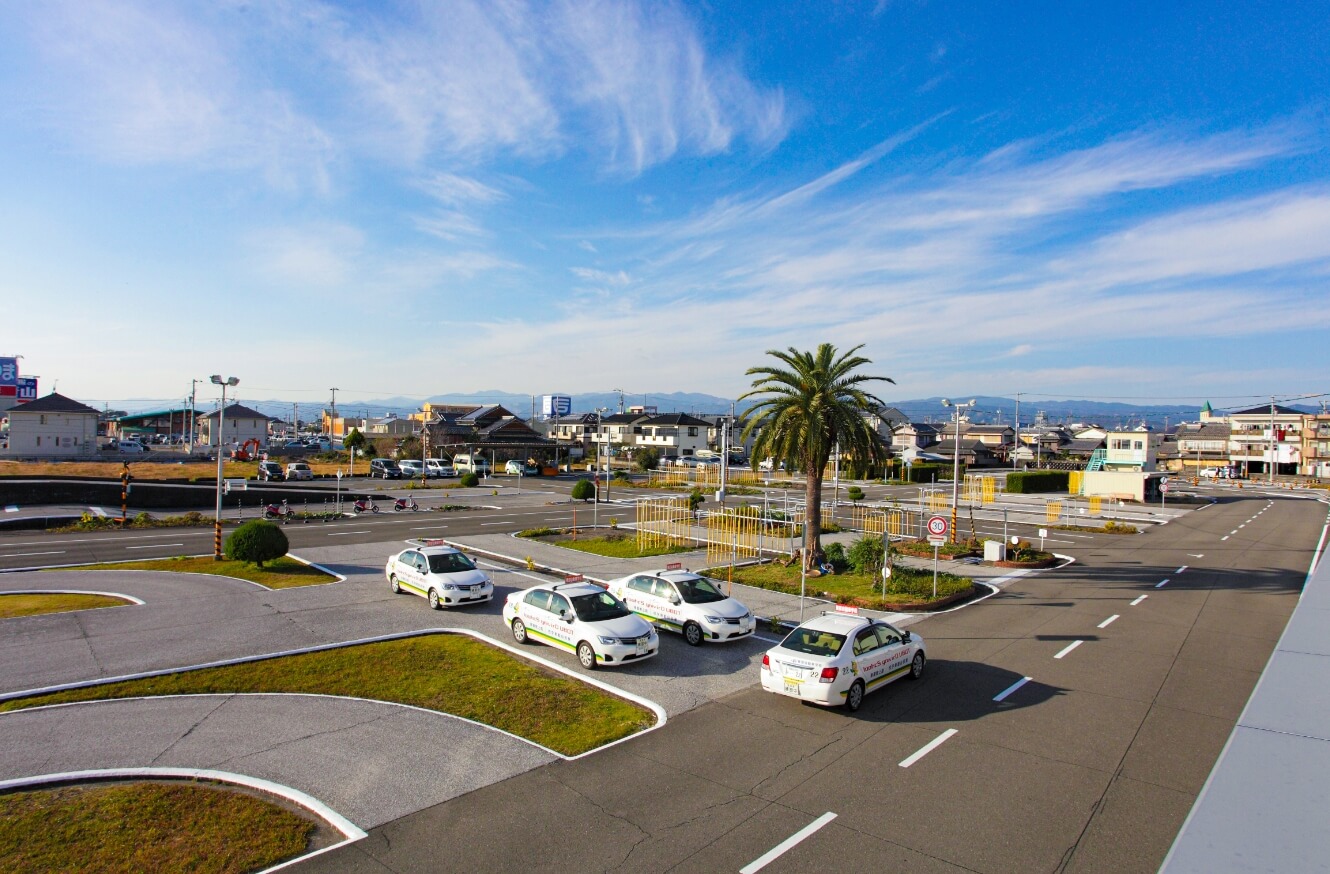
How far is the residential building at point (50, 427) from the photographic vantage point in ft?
242

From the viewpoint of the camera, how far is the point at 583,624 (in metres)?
15.4

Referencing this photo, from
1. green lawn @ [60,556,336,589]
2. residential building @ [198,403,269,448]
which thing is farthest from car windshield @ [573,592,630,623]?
residential building @ [198,403,269,448]

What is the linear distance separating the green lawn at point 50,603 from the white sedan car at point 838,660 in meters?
18.1

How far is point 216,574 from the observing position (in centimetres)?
2380

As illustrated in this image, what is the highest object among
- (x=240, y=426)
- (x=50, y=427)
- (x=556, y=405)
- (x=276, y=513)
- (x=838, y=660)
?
(x=556, y=405)

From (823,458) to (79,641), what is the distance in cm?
2084

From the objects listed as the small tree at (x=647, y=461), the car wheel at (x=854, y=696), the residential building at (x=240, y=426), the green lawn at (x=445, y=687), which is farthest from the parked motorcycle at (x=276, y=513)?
the residential building at (x=240, y=426)

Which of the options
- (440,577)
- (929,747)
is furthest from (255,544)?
(929,747)

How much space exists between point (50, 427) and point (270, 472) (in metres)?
36.4

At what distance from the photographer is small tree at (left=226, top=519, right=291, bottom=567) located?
79.3ft

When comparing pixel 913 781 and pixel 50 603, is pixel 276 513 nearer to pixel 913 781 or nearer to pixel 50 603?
pixel 50 603

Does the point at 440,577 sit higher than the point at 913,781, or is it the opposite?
the point at 440,577

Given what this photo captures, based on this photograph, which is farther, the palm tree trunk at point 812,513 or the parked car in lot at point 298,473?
the parked car in lot at point 298,473

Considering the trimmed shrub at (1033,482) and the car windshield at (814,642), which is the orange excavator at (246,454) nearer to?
the trimmed shrub at (1033,482)
